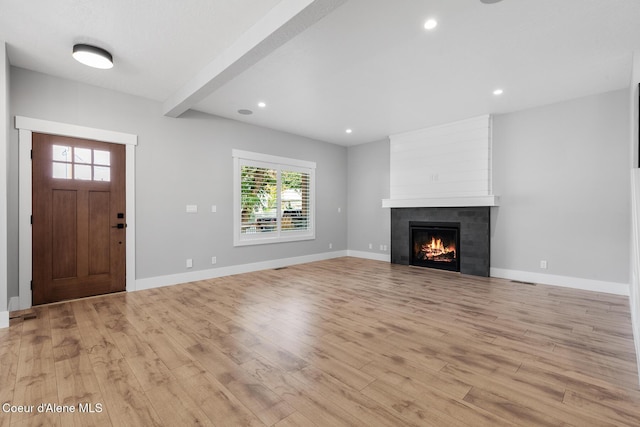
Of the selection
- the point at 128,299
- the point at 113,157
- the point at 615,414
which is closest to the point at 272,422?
the point at 615,414

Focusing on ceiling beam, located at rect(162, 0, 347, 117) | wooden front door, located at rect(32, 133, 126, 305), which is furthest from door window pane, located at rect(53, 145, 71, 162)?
→ ceiling beam, located at rect(162, 0, 347, 117)

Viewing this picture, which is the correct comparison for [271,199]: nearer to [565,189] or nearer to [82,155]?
[82,155]

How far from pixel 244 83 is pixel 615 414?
4537 millimetres

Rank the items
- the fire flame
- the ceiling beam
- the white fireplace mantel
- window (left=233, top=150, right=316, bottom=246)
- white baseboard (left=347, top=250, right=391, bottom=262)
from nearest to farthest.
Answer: the ceiling beam → the white fireplace mantel → window (left=233, top=150, right=316, bottom=246) → the fire flame → white baseboard (left=347, top=250, right=391, bottom=262)

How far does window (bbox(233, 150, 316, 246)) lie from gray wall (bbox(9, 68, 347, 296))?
18 centimetres

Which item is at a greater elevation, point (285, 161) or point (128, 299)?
point (285, 161)

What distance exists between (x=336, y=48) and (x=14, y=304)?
4.74m

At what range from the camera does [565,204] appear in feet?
14.7

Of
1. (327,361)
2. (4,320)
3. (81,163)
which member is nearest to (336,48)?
(327,361)

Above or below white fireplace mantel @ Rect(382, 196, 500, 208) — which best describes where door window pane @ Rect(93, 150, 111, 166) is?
above

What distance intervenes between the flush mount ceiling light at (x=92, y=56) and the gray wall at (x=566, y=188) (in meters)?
5.82

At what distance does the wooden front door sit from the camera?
3.62 m

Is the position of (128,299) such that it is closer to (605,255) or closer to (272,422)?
(272,422)

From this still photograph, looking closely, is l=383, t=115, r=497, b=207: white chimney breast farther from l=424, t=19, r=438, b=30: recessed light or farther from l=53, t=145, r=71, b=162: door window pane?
l=53, t=145, r=71, b=162: door window pane
